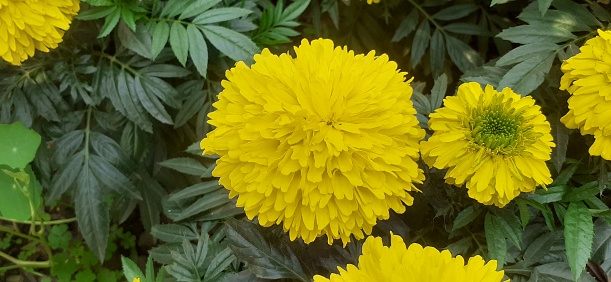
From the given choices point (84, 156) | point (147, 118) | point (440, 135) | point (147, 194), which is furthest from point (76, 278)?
point (440, 135)

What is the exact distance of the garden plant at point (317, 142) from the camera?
77cm

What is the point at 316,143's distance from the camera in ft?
2.49

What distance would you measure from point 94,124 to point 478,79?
958mm

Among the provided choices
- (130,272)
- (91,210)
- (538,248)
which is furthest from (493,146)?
(91,210)

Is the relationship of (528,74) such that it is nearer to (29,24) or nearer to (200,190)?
(200,190)

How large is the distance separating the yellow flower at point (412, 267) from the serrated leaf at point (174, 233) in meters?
0.51

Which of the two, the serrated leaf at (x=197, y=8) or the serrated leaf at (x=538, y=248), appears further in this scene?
the serrated leaf at (x=197, y=8)

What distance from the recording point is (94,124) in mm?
1348

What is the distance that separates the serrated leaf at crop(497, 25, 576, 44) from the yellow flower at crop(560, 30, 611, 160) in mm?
197

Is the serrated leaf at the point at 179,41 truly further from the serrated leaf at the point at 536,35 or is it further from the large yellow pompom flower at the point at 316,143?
the serrated leaf at the point at 536,35

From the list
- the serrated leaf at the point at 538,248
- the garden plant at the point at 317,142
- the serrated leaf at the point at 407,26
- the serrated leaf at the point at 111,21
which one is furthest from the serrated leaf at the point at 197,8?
the serrated leaf at the point at 538,248

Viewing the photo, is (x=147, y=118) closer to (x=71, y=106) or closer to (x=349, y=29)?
(x=71, y=106)

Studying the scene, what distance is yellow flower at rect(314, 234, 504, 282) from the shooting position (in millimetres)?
648

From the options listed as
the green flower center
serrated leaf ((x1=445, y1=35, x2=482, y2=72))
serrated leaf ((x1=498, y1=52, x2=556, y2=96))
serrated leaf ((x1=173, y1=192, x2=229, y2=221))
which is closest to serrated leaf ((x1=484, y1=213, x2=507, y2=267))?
the green flower center
